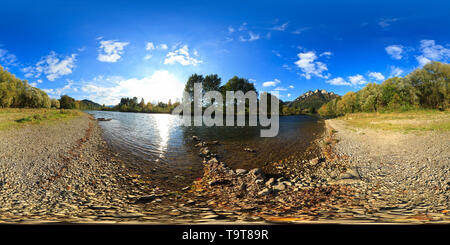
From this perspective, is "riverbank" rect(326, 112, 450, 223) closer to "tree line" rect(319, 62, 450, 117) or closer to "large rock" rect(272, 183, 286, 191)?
"large rock" rect(272, 183, 286, 191)

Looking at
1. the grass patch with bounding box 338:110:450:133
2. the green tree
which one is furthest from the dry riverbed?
the green tree

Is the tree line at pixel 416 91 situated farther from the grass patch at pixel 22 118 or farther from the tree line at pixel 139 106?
the tree line at pixel 139 106

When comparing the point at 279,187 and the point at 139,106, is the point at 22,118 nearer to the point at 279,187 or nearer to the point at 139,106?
the point at 279,187

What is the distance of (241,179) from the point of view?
21.5 feet

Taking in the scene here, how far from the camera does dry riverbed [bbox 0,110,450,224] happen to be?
3.33m

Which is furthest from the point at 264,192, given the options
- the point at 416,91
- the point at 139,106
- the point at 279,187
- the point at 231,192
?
the point at 139,106

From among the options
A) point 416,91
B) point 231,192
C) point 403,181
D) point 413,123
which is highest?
point 416,91

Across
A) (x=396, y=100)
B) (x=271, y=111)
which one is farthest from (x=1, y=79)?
(x=396, y=100)

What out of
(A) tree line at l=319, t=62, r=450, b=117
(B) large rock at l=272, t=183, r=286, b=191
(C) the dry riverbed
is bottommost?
(B) large rock at l=272, t=183, r=286, b=191

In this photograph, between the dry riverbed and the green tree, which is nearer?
the dry riverbed

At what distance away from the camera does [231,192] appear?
538 cm

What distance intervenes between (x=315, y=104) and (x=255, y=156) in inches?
7924

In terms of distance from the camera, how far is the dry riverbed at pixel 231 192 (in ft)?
10.9
